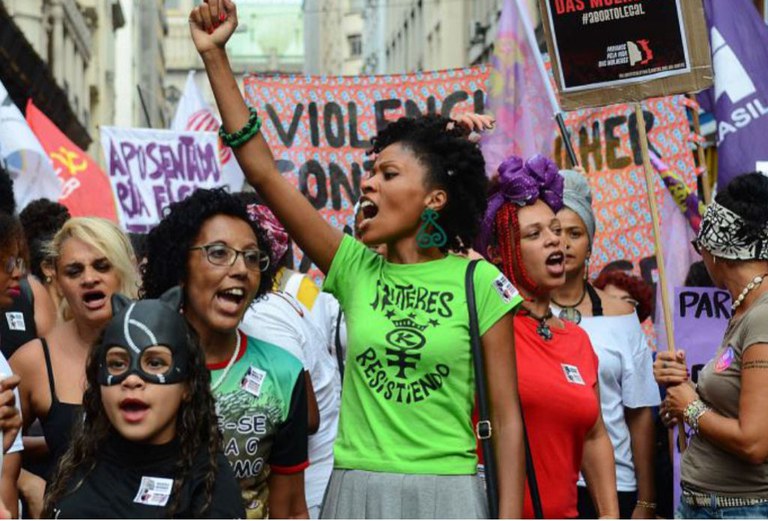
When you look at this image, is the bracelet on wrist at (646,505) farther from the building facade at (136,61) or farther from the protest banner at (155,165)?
the building facade at (136,61)

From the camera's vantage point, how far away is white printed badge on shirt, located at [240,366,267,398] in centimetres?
426

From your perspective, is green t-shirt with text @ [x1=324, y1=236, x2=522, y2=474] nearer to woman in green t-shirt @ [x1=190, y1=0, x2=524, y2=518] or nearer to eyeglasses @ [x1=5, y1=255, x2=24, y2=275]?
woman in green t-shirt @ [x1=190, y1=0, x2=524, y2=518]

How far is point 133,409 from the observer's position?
371 centimetres

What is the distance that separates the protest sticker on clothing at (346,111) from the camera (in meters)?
9.90

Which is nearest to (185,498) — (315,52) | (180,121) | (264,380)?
(264,380)

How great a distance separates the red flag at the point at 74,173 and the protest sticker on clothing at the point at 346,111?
2.20 metres

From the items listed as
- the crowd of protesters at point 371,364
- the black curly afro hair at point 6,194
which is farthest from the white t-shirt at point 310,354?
the black curly afro hair at point 6,194

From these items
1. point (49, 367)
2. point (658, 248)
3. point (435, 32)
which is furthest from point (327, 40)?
point (49, 367)

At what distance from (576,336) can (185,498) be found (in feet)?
6.04

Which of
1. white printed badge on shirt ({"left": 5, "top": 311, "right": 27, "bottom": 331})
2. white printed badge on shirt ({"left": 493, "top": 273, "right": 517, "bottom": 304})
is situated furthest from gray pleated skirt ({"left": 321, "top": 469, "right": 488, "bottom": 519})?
white printed badge on shirt ({"left": 5, "top": 311, "right": 27, "bottom": 331})

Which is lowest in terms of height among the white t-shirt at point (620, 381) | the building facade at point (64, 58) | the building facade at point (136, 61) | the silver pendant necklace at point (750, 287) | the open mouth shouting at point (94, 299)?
the white t-shirt at point (620, 381)

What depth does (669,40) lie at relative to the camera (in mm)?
5840

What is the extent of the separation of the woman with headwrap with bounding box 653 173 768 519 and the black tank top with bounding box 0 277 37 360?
270cm

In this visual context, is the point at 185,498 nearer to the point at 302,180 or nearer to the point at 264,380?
the point at 264,380
